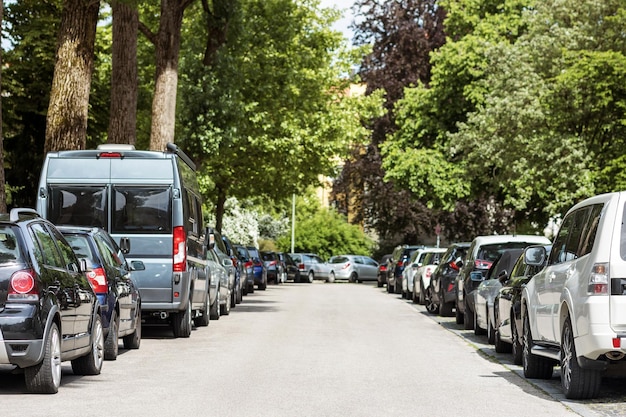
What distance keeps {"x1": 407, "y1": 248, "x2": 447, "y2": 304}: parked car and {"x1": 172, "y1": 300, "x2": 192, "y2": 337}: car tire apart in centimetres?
1222

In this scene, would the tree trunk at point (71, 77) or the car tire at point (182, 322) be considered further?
the tree trunk at point (71, 77)

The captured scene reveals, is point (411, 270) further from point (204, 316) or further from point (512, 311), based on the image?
point (512, 311)

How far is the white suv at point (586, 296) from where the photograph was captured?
11117mm

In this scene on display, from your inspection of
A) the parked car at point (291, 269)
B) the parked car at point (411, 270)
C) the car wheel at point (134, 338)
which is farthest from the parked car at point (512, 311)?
the parked car at point (291, 269)

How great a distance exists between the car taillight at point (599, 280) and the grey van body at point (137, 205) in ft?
31.7

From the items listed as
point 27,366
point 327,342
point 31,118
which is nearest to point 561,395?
point 27,366

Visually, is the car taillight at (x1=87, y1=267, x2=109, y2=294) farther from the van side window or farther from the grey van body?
the van side window

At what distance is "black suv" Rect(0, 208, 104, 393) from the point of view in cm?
1167

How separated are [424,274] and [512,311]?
17495 millimetres

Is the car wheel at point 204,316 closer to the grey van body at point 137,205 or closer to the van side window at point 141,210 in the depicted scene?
the grey van body at point 137,205

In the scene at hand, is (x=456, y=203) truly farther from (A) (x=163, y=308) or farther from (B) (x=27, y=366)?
(B) (x=27, y=366)

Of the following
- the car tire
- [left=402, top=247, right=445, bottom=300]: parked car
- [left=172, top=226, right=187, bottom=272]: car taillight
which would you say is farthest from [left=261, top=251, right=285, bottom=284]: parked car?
[left=172, top=226, right=187, bottom=272]: car taillight

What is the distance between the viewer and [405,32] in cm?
5616

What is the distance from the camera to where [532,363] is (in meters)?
14.2
